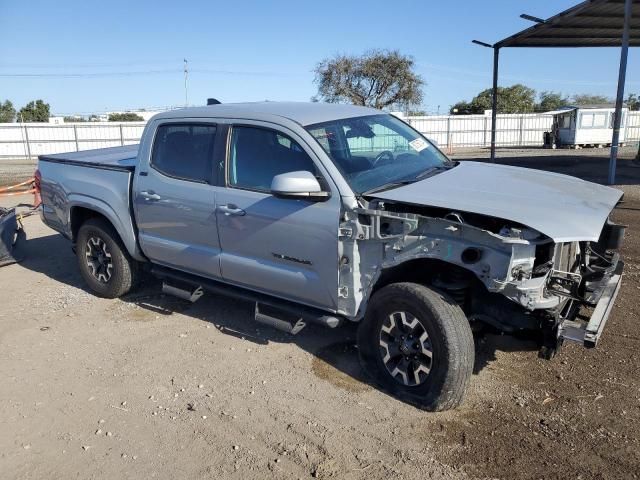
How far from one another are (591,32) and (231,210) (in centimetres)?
1792

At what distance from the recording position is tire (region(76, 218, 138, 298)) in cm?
585

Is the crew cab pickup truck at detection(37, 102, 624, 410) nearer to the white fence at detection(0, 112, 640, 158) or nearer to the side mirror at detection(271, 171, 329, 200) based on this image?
the side mirror at detection(271, 171, 329, 200)

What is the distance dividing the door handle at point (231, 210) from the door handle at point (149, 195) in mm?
858

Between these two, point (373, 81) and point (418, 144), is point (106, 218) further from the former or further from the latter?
point (373, 81)

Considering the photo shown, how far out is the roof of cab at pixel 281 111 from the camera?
445 centimetres

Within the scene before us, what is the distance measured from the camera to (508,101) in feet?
190

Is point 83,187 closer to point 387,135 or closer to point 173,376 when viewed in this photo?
point 173,376

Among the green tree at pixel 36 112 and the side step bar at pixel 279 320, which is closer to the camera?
the side step bar at pixel 279 320

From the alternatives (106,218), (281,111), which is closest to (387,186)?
(281,111)

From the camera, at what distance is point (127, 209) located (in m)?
5.51

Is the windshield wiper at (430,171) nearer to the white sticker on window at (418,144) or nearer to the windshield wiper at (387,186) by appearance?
the windshield wiper at (387,186)

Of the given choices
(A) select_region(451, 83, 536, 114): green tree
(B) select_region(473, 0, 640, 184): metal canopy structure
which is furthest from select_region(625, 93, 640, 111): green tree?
(B) select_region(473, 0, 640, 184): metal canopy structure

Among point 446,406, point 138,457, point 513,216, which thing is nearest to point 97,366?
point 138,457

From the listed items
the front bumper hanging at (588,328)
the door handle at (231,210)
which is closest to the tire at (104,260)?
the door handle at (231,210)
